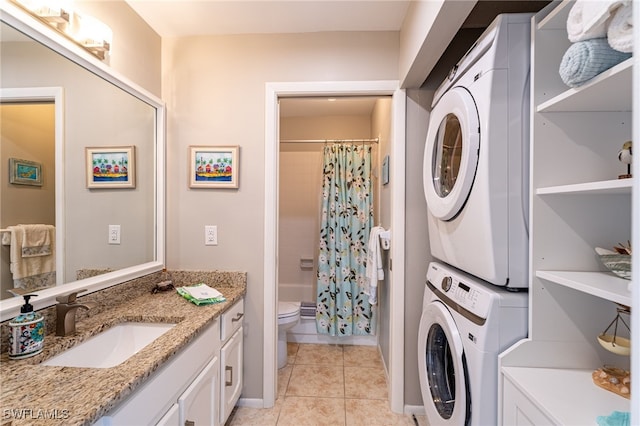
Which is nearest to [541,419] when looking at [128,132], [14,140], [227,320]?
[227,320]

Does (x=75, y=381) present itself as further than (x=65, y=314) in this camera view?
No

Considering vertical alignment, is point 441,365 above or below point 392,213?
below

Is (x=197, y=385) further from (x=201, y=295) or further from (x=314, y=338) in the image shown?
(x=314, y=338)

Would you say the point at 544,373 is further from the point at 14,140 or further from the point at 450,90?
the point at 14,140

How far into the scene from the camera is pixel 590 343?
0.89 meters

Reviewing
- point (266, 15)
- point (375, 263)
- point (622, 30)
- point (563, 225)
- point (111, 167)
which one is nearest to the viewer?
point (622, 30)

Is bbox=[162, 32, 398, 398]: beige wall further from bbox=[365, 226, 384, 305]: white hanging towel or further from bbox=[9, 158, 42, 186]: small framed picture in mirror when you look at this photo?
bbox=[365, 226, 384, 305]: white hanging towel

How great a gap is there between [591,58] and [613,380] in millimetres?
909

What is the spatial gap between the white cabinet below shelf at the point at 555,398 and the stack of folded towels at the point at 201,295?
4.31 ft

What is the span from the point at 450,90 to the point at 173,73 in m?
1.73

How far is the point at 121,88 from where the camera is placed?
149cm

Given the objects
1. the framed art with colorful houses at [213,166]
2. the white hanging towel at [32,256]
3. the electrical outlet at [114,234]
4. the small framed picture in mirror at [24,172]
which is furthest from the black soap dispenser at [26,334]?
the framed art with colorful houses at [213,166]

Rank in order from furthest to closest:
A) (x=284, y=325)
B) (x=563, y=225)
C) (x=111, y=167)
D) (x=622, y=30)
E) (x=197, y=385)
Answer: (x=284, y=325) → (x=111, y=167) → (x=197, y=385) → (x=563, y=225) → (x=622, y=30)

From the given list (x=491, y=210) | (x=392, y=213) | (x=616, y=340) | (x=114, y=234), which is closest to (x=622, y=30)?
(x=491, y=210)
